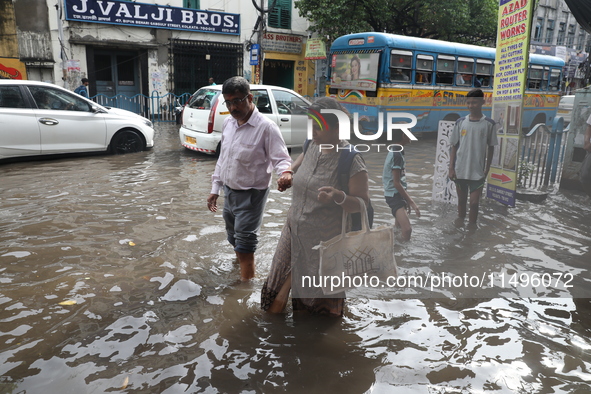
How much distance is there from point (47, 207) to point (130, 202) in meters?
0.99

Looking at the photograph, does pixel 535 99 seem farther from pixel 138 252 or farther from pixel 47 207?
pixel 47 207

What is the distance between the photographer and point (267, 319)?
3303 mm

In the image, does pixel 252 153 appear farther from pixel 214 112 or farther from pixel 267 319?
pixel 214 112

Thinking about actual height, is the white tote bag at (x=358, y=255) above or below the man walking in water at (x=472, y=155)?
below

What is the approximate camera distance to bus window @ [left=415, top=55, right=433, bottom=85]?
1039 cm

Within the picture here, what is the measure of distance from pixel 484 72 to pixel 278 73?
1843 cm

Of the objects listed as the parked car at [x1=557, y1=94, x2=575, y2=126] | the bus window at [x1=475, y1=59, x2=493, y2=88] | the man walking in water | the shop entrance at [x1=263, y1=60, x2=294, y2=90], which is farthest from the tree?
the man walking in water

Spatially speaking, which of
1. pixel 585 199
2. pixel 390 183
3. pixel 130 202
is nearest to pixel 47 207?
pixel 130 202

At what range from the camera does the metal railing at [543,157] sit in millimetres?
6715

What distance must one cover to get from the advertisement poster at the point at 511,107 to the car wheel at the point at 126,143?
7413 mm

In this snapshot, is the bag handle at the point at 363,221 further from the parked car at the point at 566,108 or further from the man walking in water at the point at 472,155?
the parked car at the point at 566,108

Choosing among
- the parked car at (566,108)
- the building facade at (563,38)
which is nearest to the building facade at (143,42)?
the parked car at (566,108)

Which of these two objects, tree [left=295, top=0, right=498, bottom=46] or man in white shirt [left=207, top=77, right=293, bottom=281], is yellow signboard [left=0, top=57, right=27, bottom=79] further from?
man in white shirt [left=207, top=77, right=293, bottom=281]

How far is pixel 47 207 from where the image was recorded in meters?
5.90
